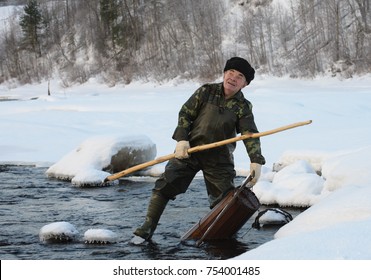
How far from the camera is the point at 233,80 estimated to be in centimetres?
452

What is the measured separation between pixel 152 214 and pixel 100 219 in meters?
1.23

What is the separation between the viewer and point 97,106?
18.8 m

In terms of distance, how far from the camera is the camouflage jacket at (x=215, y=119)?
14.9 ft

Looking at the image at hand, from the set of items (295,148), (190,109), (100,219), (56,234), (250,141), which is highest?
(190,109)

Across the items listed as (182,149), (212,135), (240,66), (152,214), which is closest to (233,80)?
(240,66)

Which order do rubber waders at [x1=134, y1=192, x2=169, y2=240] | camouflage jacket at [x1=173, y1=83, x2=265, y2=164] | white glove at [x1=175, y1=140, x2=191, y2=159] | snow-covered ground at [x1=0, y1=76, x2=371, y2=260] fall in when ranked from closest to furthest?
snow-covered ground at [x1=0, y1=76, x2=371, y2=260] < white glove at [x1=175, y1=140, x2=191, y2=159] < camouflage jacket at [x1=173, y1=83, x2=265, y2=164] < rubber waders at [x1=134, y1=192, x2=169, y2=240]

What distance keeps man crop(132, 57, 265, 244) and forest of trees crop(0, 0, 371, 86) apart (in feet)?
79.5

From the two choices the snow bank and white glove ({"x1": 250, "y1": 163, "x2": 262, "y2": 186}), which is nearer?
white glove ({"x1": 250, "y1": 163, "x2": 262, "y2": 186})

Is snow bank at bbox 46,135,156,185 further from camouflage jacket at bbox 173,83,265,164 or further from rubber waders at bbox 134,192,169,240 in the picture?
camouflage jacket at bbox 173,83,265,164

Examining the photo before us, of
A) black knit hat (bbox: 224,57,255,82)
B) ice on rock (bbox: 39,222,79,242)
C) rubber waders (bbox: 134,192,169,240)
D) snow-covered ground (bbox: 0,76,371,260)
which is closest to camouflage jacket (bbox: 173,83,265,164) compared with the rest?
black knit hat (bbox: 224,57,255,82)

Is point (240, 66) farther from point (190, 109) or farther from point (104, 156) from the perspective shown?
point (104, 156)

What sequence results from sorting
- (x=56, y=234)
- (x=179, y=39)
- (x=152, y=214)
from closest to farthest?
(x=152, y=214)
(x=56, y=234)
(x=179, y=39)

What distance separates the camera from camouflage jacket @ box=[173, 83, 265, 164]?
454 centimetres

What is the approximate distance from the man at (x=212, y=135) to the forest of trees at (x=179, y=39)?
24228 mm
